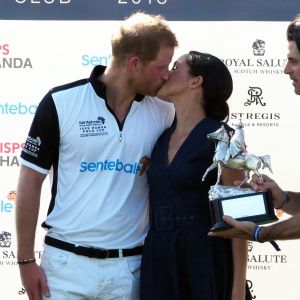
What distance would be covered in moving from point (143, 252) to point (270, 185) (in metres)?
0.55

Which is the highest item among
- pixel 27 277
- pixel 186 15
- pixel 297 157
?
pixel 186 15

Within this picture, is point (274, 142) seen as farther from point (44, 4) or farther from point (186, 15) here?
point (44, 4)

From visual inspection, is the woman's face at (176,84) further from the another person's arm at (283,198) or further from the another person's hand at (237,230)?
the another person's hand at (237,230)

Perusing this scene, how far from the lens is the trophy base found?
241 centimetres

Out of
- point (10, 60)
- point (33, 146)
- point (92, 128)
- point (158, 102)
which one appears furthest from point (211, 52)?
point (33, 146)

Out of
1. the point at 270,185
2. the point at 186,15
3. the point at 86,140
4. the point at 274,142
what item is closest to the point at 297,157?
the point at 274,142

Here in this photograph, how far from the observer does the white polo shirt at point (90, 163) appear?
267cm

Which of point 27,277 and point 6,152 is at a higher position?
point 6,152

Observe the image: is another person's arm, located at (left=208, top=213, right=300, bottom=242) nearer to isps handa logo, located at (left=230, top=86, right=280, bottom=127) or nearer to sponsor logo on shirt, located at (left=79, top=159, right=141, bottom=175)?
sponsor logo on shirt, located at (left=79, top=159, right=141, bottom=175)

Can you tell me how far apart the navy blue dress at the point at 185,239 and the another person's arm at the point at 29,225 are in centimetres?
41

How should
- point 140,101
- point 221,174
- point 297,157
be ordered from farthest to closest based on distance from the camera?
point 297,157
point 140,101
point 221,174

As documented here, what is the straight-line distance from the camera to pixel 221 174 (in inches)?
102

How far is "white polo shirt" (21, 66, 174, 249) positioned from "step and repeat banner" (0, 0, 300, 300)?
4.64 feet

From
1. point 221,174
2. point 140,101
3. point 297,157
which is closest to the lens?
point 221,174
